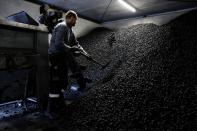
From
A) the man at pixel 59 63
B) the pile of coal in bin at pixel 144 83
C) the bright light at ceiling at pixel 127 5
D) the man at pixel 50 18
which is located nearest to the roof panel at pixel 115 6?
the bright light at ceiling at pixel 127 5

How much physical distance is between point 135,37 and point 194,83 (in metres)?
2.62

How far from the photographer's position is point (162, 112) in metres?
2.87

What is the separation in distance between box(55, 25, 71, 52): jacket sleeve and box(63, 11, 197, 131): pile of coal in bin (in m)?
0.94

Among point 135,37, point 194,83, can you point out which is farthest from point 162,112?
point 135,37

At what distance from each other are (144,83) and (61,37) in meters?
1.60

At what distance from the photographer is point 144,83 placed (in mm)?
3711

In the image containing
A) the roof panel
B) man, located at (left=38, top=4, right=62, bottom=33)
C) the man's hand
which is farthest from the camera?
the roof panel

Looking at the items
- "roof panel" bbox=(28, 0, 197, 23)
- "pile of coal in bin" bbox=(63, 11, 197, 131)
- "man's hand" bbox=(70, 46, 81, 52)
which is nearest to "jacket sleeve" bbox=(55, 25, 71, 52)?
"man's hand" bbox=(70, 46, 81, 52)

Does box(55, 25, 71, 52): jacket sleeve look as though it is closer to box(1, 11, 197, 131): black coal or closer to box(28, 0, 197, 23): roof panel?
box(1, 11, 197, 131): black coal

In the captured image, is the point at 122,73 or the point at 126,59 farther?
the point at 126,59

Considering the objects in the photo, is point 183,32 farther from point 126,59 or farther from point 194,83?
point 194,83

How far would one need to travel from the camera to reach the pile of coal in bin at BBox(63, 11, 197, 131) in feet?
9.24

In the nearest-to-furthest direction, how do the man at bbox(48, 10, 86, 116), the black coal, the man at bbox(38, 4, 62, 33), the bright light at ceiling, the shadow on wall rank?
1. the black coal
2. the man at bbox(48, 10, 86, 116)
3. the man at bbox(38, 4, 62, 33)
4. the bright light at ceiling
5. the shadow on wall

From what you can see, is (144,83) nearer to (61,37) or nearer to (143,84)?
(143,84)
